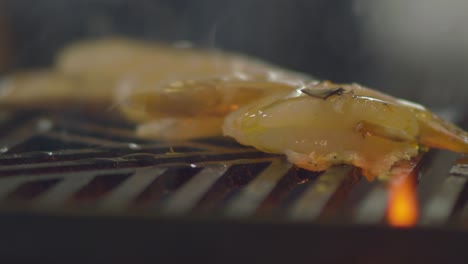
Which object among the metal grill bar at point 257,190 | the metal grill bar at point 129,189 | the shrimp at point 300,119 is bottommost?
the metal grill bar at point 257,190

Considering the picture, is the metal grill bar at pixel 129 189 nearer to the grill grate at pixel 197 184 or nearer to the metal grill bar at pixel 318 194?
the grill grate at pixel 197 184

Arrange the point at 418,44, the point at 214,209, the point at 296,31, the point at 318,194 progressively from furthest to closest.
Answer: the point at 418,44 → the point at 296,31 → the point at 318,194 → the point at 214,209

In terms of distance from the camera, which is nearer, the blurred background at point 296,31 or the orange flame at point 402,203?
the orange flame at point 402,203

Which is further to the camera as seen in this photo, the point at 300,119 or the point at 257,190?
the point at 300,119

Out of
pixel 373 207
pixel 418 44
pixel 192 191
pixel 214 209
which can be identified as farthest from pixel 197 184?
pixel 418 44

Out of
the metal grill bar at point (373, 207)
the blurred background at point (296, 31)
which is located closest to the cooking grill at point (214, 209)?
the metal grill bar at point (373, 207)

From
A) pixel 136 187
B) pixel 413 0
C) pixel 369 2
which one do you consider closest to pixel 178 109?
pixel 136 187

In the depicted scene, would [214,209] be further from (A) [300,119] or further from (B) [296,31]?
(B) [296,31]
